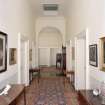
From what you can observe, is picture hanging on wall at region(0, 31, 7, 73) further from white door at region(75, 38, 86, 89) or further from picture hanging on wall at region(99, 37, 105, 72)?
white door at region(75, 38, 86, 89)

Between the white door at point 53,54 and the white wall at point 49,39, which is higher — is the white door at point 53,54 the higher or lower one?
the lower one

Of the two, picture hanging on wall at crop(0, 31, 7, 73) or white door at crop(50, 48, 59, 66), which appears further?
white door at crop(50, 48, 59, 66)

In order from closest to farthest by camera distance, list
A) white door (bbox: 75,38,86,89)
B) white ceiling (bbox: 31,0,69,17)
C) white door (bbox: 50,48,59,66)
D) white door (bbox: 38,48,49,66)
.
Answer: white door (bbox: 75,38,86,89) < white ceiling (bbox: 31,0,69,17) < white door (bbox: 38,48,49,66) < white door (bbox: 50,48,59,66)

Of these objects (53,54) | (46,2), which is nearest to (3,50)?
(46,2)

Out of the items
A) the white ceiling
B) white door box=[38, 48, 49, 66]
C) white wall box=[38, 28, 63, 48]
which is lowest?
white door box=[38, 48, 49, 66]

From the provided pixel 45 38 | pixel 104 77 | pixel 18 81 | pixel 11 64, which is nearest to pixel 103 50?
pixel 104 77

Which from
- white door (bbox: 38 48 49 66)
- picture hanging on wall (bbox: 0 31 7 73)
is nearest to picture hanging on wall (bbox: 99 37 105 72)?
picture hanging on wall (bbox: 0 31 7 73)

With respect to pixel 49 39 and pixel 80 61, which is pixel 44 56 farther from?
pixel 80 61

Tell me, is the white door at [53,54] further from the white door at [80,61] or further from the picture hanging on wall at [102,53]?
the picture hanging on wall at [102,53]

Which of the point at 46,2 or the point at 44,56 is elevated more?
the point at 46,2

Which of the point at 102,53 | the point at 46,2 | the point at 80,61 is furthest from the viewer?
the point at 46,2

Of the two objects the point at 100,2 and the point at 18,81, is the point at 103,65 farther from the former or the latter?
the point at 18,81

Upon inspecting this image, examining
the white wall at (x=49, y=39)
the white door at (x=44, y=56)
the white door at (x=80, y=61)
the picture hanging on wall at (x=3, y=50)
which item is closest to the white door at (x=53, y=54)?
the white door at (x=44, y=56)

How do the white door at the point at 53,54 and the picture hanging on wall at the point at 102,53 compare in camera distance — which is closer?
the picture hanging on wall at the point at 102,53
